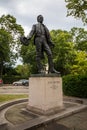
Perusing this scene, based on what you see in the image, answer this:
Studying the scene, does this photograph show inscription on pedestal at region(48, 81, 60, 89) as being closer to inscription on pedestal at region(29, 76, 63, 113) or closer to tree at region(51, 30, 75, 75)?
inscription on pedestal at region(29, 76, 63, 113)

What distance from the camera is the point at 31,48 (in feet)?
124

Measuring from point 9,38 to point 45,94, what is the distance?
29.8 meters

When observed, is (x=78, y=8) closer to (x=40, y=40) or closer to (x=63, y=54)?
(x=40, y=40)

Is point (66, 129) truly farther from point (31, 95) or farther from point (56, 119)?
point (31, 95)

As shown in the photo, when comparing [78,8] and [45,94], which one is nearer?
[45,94]

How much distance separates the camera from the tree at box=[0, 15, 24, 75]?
112 ft

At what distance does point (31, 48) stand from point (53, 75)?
30809 mm

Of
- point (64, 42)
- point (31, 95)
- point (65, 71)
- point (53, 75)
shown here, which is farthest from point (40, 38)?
point (65, 71)

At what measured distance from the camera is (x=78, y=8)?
43.2ft

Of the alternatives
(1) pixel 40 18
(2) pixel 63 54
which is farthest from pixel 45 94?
(2) pixel 63 54

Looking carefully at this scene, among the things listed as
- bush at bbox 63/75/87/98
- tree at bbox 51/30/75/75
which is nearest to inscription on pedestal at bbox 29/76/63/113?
bush at bbox 63/75/87/98

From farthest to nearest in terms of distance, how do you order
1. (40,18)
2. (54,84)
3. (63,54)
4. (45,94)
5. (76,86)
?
(63,54), (76,86), (40,18), (54,84), (45,94)

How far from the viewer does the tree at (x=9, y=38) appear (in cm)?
3425

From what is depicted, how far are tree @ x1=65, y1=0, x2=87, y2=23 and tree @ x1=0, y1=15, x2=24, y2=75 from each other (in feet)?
73.6
